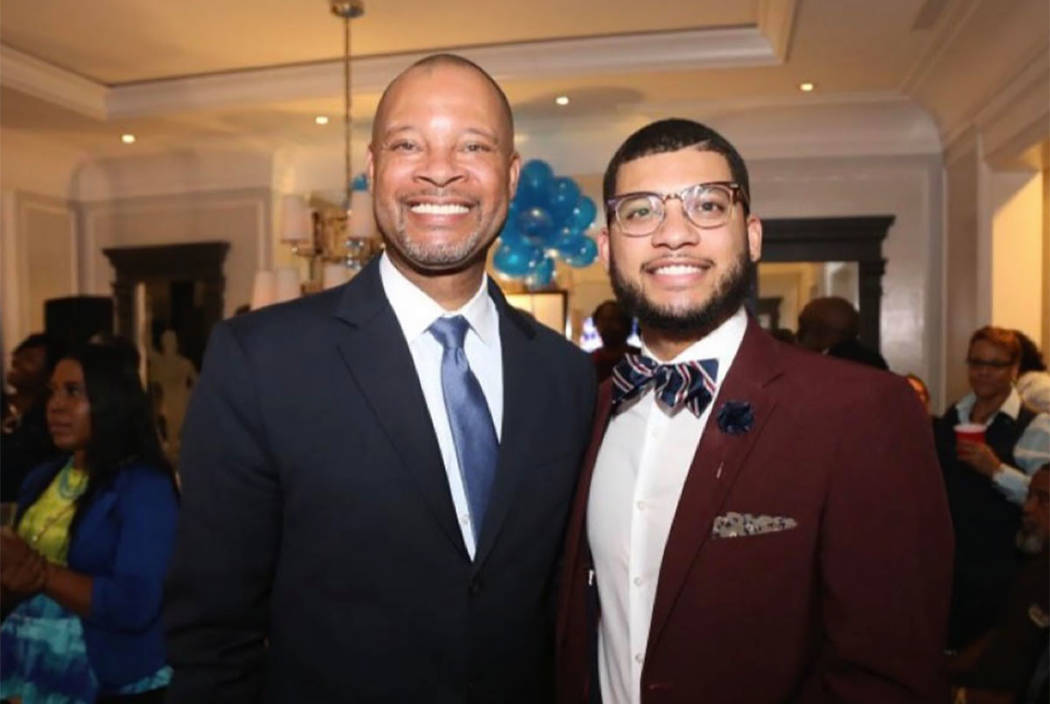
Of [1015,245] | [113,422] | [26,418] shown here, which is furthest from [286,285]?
[1015,245]

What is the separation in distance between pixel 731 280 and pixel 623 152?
301 millimetres

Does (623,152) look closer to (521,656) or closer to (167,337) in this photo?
(521,656)

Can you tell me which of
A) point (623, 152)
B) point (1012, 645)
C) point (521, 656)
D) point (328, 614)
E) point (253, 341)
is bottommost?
point (1012, 645)

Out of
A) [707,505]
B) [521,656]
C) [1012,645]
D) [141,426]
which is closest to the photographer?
[707,505]

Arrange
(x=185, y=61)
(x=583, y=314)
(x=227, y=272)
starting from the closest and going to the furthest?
1. (x=185, y=61)
2. (x=227, y=272)
3. (x=583, y=314)

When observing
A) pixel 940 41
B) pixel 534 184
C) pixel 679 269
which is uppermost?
pixel 940 41

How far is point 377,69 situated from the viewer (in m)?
5.76

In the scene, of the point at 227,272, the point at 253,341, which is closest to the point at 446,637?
the point at 253,341

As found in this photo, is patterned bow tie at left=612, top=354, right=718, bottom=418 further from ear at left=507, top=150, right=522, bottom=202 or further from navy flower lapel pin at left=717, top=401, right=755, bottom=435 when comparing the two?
ear at left=507, top=150, right=522, bottom=202

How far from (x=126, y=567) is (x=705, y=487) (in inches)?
57.2

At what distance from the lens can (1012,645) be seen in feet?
8.94

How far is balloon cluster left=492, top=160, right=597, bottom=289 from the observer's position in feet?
20.2

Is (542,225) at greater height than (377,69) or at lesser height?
lesser

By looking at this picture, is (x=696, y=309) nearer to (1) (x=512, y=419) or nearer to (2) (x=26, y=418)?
(1) (x=512, y=419)
